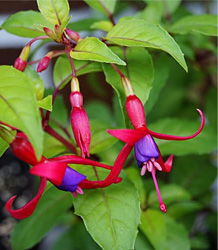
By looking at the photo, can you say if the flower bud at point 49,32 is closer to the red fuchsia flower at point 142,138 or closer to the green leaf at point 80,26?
the red fuchsia flower at point 142,138

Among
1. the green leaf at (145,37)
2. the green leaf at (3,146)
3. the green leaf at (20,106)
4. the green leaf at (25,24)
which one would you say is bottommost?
the green leaf at (3,146)

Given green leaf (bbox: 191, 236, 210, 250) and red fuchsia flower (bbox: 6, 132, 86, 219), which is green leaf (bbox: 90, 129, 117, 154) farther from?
green leaf (bbox: 191, 236, 210, 250)

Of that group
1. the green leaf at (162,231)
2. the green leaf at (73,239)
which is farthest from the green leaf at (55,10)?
the green leaf at (73,239)

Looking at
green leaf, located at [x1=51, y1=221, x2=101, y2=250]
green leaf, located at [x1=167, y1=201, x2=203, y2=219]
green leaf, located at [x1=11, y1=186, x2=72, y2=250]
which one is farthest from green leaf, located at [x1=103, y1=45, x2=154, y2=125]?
green leaf, located at [x1=51, y1=221, x2=101, y2=250]

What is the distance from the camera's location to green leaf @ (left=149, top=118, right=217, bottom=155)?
2.46 ft

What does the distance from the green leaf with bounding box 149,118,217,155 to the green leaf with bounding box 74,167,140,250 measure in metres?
0.19

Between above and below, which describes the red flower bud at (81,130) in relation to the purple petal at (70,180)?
above

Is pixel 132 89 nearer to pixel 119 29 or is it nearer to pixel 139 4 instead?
pixel 119 29

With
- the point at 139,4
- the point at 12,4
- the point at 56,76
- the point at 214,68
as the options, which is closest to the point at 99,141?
the point at 56,76

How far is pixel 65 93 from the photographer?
158 centimetres

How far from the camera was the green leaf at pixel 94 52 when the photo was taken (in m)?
0.50

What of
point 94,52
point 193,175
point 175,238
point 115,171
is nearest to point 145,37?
point 94,52

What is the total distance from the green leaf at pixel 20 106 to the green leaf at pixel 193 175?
631 millimetres

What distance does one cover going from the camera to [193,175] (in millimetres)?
1025
